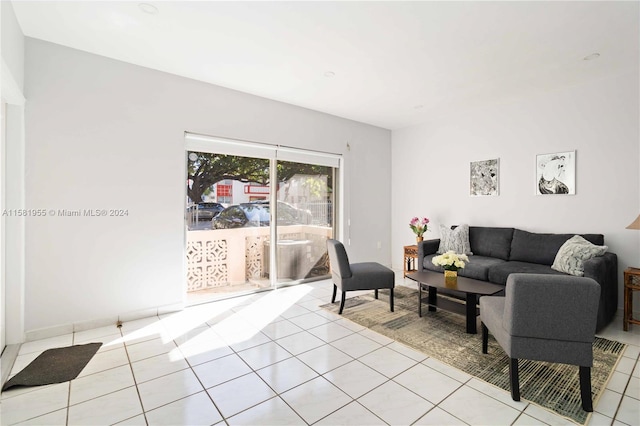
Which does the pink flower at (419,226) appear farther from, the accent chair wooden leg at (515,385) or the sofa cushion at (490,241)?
the accent chair wooden leg at (515,385)

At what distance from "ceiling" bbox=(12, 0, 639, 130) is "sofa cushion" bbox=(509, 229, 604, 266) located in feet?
6.28

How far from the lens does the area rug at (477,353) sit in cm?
207

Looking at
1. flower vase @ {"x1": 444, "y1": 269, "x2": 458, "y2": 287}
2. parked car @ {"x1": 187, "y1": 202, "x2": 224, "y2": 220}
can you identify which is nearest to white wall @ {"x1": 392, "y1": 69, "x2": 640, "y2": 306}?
flower vase @ {"x1": 444, "y1": 269, "x2": 458, "y2": 287}

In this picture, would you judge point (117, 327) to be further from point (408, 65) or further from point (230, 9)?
point (408, 65)

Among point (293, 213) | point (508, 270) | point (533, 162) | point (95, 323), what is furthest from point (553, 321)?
point (95, 323)

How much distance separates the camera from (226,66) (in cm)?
343

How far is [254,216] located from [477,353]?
3.17m

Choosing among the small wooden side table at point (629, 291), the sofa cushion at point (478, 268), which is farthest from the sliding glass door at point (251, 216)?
the small wooden side table at point (629, 291)

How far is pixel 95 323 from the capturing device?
10.6ft

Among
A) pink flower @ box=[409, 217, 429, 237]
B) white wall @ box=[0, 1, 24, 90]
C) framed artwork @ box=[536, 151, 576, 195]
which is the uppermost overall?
white wall @ box=[0, 1, 24, 90]

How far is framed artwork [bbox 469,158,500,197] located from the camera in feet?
15.3

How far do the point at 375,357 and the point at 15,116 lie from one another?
3.87 metres

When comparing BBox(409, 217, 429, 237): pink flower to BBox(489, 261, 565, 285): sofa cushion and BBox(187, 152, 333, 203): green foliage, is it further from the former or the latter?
BBox(187, 152, 333, 203): green foliage

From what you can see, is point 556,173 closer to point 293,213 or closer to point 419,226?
point 419,226
